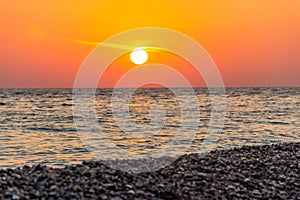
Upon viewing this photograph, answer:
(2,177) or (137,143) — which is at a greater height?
(137,143)

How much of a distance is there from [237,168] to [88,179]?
5.10 m

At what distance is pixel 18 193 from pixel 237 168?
7.03 meters

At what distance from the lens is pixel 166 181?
38.9 ft

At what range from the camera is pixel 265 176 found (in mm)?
13539

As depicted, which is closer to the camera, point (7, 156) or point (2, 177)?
point (2, 177)

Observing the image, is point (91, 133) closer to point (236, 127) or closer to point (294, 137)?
point (236, 127)

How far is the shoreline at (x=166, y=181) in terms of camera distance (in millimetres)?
10375

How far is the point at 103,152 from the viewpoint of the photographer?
25.8 m

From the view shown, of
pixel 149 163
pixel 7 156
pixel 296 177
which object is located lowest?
pixel 296 177

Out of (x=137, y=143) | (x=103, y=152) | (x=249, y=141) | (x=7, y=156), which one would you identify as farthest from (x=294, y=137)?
(x=7, y=156)

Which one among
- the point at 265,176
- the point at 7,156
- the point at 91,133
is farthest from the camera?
the point at 91,133

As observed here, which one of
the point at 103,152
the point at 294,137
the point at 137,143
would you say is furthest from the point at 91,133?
the point at 294,137

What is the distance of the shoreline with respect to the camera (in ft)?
34.0

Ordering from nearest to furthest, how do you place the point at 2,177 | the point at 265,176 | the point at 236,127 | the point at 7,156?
the point at 2,177 < the point at 265,176 < the point at 7,156 < the point at 236,127
